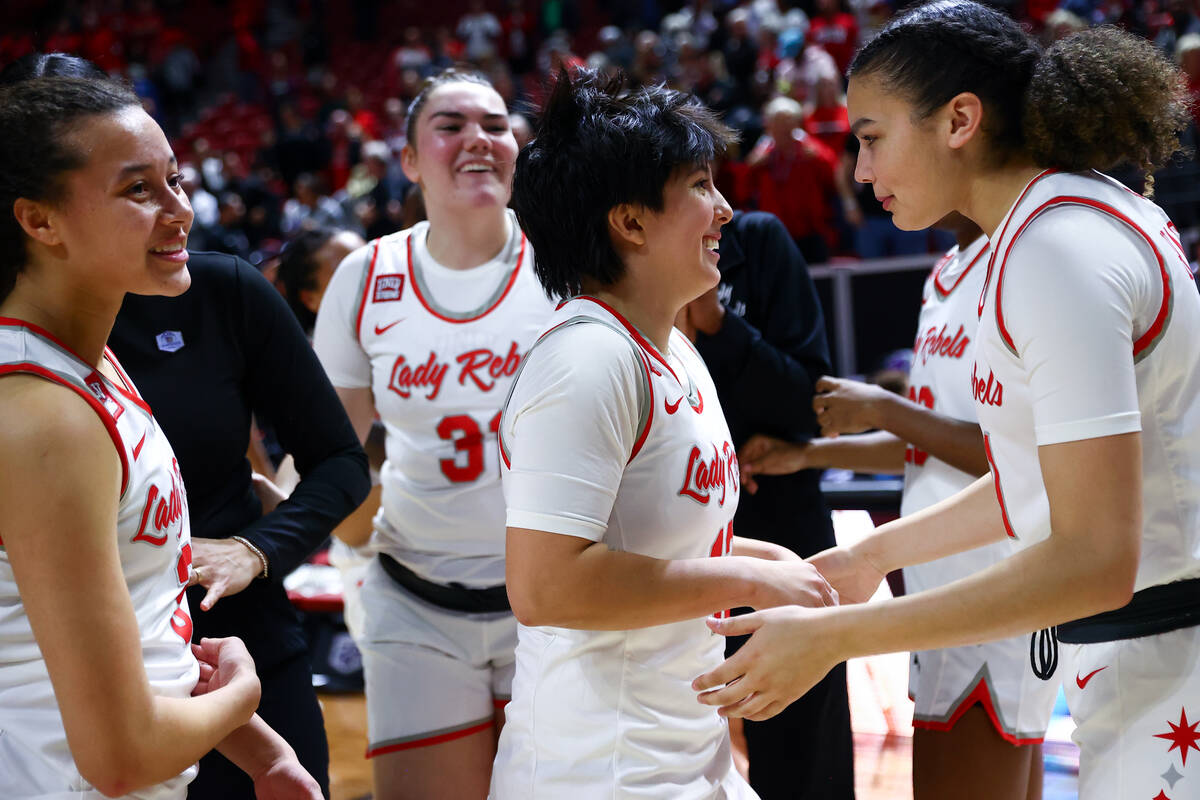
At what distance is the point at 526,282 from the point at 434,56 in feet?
41.5

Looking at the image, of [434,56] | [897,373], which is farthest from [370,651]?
[434,56]

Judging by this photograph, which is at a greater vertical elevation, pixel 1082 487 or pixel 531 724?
pixel 1082 487

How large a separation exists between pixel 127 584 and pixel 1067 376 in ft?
4.22

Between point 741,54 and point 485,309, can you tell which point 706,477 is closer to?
point 485,309

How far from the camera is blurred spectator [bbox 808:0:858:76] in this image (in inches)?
418

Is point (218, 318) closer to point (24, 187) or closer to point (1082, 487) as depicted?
point (24, 187)

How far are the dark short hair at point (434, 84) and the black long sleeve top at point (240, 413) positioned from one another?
103cm

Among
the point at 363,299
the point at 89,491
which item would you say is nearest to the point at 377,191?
the point at 363,299

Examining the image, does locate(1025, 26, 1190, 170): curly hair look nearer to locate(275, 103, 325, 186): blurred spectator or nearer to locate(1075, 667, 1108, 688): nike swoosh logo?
locate(1075, 667, 1108, 688): nike swoosh logo

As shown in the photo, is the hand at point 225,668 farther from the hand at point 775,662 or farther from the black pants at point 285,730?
the hand at point 775,662

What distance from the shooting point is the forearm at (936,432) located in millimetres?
2555

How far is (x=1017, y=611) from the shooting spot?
1.50 metres

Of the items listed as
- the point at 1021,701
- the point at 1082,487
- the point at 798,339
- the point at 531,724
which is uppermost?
the point at 1082,487

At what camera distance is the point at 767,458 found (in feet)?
8.93
